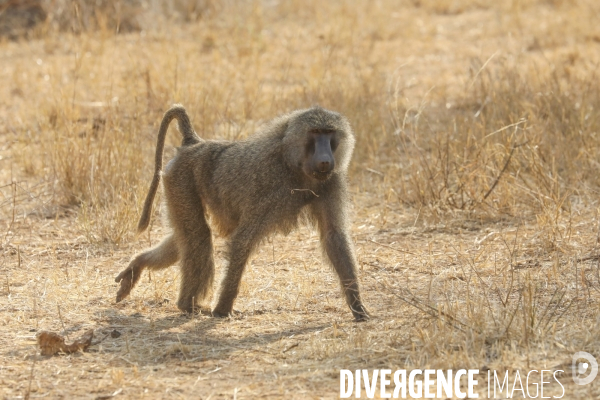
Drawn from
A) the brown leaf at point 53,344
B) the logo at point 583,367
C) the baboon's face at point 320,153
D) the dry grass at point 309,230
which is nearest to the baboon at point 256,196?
the baboon's face at point 320,153

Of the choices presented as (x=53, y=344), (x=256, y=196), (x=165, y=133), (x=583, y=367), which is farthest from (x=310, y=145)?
(x=583, y=367)

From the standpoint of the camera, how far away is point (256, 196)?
4738 mm

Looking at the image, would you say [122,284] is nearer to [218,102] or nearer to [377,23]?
[218,102]

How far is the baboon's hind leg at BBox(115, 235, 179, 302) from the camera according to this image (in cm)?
520

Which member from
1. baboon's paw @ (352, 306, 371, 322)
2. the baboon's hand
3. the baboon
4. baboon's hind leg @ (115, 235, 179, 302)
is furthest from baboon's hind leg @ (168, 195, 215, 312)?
baboon's paw @ (352, 306, 371, 322)

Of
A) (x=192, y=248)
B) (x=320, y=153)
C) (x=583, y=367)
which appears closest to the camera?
(x=583, y=367)

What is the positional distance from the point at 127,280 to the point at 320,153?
57.3 inches

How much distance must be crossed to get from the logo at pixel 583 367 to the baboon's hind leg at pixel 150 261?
2.42 m

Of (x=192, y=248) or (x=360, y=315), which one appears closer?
(x=360, y=315)

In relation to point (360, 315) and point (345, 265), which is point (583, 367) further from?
point (345, 265)

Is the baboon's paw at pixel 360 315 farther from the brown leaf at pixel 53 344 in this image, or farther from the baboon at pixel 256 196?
the brown leaf at pixel 53 344

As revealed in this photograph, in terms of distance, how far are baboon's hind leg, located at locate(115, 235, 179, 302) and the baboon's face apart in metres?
1.06

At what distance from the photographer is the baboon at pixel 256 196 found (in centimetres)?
468

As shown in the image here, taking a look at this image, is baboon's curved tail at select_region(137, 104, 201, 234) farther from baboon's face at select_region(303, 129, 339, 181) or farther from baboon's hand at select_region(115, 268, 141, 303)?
baboon's face at select_region(303, 129, 339, 181)
